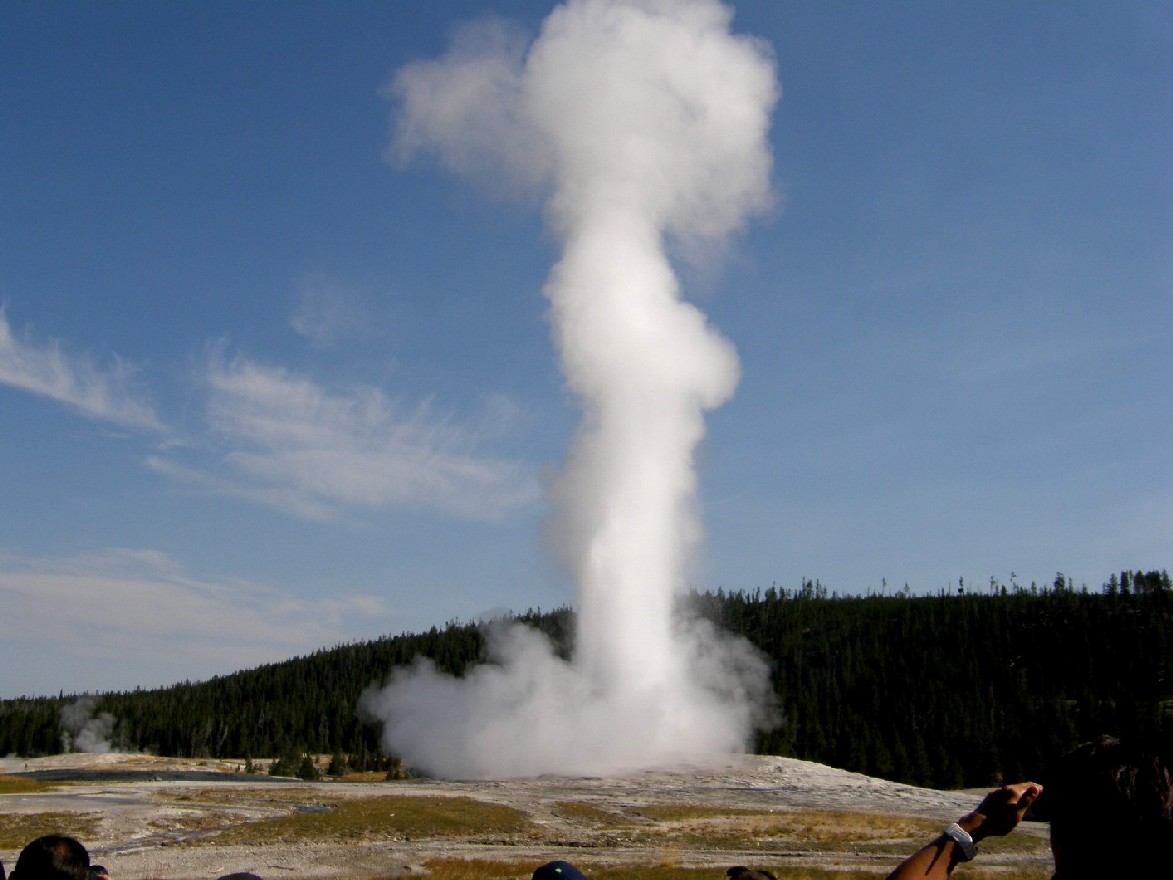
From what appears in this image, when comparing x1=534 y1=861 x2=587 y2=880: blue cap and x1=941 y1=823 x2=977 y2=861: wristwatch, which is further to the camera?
x1=534 y1=861 x2=587 y2=880: blue cap

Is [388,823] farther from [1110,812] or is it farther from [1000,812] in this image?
[1110,812]

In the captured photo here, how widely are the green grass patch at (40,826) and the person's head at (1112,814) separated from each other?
34.6 metres

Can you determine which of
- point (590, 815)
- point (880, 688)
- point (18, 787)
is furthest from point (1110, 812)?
point (880, 688)

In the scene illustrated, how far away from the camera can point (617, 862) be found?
1115 inches

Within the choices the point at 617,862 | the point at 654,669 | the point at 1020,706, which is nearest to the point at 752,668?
the point at 1020,706

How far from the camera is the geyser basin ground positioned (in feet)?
93.0

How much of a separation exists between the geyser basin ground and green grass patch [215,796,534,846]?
82mm

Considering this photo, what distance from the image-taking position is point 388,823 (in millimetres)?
36812

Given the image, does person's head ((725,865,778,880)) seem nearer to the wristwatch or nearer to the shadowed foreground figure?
the wristwatch

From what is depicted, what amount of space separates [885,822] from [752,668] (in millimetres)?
67494

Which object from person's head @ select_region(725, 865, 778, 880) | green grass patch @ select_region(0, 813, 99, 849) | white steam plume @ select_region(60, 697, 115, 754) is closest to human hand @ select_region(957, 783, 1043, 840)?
person's head @ select_region(725, 865, 778, 880)

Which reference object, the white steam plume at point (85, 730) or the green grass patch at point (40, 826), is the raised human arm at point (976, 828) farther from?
the white steam plume at point (85, 730)

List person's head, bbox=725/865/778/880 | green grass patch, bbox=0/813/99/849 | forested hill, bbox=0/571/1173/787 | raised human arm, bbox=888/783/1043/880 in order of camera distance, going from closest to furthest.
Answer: raised human arm, bbox=888/783/1043/880 < person's head, bbox=725/865/778/880 < green grass patch, bbox=0/813/99/849 < forested hill, bbox=0/571/1173/787

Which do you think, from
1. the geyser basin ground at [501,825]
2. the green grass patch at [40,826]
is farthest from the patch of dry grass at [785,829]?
the green grass patch at [40,826]
